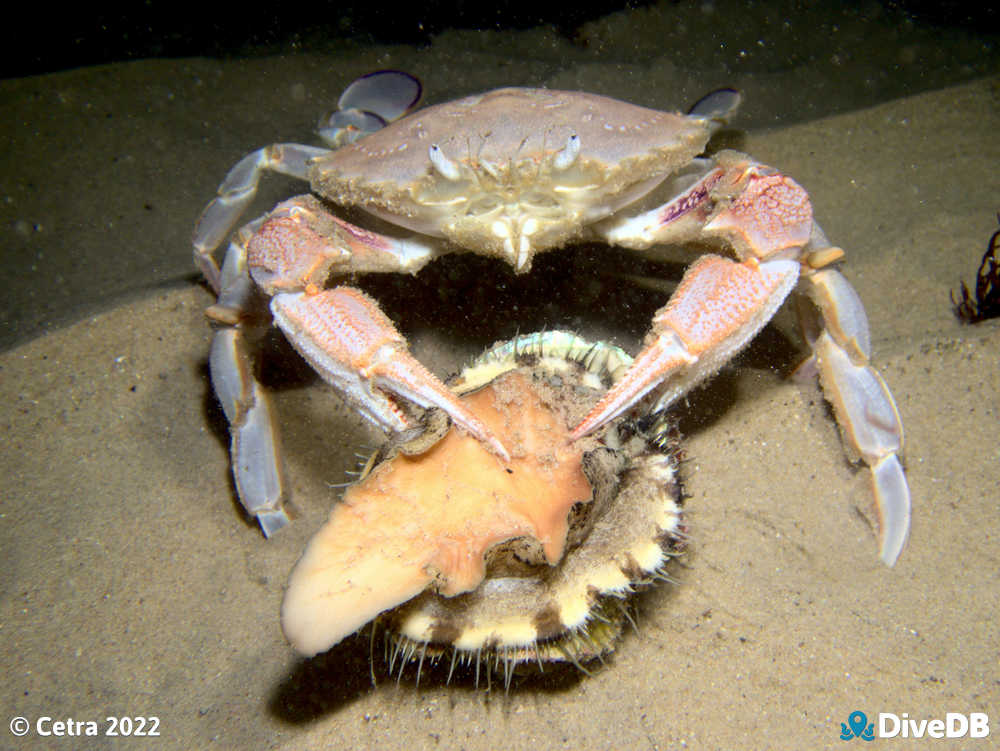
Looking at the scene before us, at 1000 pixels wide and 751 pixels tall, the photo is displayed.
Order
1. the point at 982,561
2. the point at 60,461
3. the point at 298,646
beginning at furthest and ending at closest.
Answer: the point at 60,461 < the point at 982,561 < the point at 298,646

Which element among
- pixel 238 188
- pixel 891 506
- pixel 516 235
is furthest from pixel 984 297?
pixel 238 188

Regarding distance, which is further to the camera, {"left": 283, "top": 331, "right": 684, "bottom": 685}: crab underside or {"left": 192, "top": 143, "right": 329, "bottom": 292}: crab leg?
{"left": 192, "top": 143, "right": 329, "bottom": 292}: crab leg

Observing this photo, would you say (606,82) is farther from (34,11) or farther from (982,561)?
(34,11)

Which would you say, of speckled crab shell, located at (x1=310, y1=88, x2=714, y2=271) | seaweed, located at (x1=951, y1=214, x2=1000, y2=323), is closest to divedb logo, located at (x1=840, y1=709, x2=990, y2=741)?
speckled crab shell, located at (x1=310, y1=88, x2=714, y2=271)

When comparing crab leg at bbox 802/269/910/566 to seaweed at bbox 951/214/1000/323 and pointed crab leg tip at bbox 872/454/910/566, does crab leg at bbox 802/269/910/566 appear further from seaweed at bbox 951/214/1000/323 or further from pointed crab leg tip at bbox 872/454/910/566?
seaweed at bbox 951/214/1000/323

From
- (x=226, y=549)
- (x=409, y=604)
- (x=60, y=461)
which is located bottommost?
(x=226, y=549)

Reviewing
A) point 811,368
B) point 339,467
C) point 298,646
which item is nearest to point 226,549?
point 339,467

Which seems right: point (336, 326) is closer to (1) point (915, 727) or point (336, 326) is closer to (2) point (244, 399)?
(2) point (244, 399)
